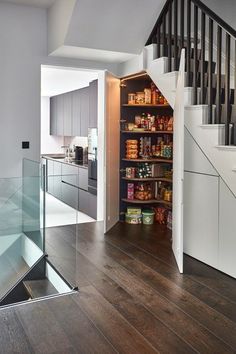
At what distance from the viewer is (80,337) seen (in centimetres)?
270

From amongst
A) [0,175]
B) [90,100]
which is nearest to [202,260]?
[0,175]

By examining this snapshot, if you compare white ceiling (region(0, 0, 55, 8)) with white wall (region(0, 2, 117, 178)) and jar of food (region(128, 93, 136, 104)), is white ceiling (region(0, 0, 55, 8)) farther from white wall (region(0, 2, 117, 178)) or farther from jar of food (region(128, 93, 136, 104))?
jar of food (region(128, 93, 136, 104))

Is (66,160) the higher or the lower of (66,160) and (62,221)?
the higher

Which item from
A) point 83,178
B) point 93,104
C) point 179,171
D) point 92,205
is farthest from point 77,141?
point 179,171

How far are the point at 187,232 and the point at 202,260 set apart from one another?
0.36 m

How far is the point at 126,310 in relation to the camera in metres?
3.11

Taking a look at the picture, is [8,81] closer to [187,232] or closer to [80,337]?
[187,232]

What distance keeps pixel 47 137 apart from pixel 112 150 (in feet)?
17.2

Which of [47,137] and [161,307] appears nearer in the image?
[161,307]

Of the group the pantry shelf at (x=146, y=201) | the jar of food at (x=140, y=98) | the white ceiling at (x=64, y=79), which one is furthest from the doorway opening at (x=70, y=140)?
the jar of food at (x=140, y=98)

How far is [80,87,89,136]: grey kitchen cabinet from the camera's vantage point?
758 cm

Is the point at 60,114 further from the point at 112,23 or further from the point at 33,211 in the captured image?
the point at 33,211

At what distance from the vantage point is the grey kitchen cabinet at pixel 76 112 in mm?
8100

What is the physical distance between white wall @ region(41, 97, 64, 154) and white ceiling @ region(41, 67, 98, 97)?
1.21m
